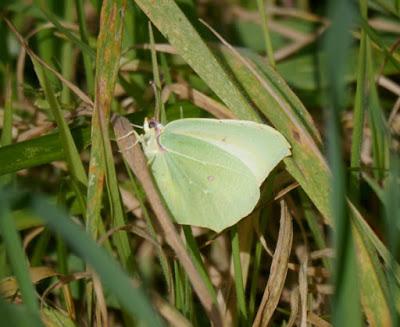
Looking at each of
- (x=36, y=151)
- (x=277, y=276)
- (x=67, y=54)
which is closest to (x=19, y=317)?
(x=277, y=276)

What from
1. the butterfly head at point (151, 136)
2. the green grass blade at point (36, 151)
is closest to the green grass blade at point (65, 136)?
the green grass blade at point (36, 151)

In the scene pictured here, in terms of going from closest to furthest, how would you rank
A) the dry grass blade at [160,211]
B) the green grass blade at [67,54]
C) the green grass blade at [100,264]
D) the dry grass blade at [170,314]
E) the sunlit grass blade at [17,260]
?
the green grass blade at [100,264]
the sunlit grass blade at [17,260]
the dry grass blade at [160,211]
the dry grass blade at [170,314]
the green grass blade at [67,54]

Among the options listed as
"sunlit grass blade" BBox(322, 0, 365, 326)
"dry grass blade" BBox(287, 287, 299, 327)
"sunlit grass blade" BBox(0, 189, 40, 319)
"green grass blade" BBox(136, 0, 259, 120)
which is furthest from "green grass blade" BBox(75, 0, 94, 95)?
"sunlit grass blade" BBox(322, 0, 365, 326)

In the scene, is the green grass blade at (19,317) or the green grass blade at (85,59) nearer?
the green grass blade at (19,317)

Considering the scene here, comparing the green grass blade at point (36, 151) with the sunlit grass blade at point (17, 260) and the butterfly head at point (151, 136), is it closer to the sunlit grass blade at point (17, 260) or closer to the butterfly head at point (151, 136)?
the butterfly head at point (151, 136)

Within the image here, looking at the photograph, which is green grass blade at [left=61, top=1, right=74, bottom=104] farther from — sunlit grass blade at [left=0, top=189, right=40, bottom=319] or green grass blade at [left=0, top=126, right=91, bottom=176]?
sunlit grass blade at [left=0, top=189, right=40, bottom=319]

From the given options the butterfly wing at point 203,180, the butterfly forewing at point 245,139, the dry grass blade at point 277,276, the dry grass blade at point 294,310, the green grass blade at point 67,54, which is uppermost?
the green grass blade at point 67,54

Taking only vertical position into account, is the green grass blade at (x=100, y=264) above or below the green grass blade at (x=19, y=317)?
above
